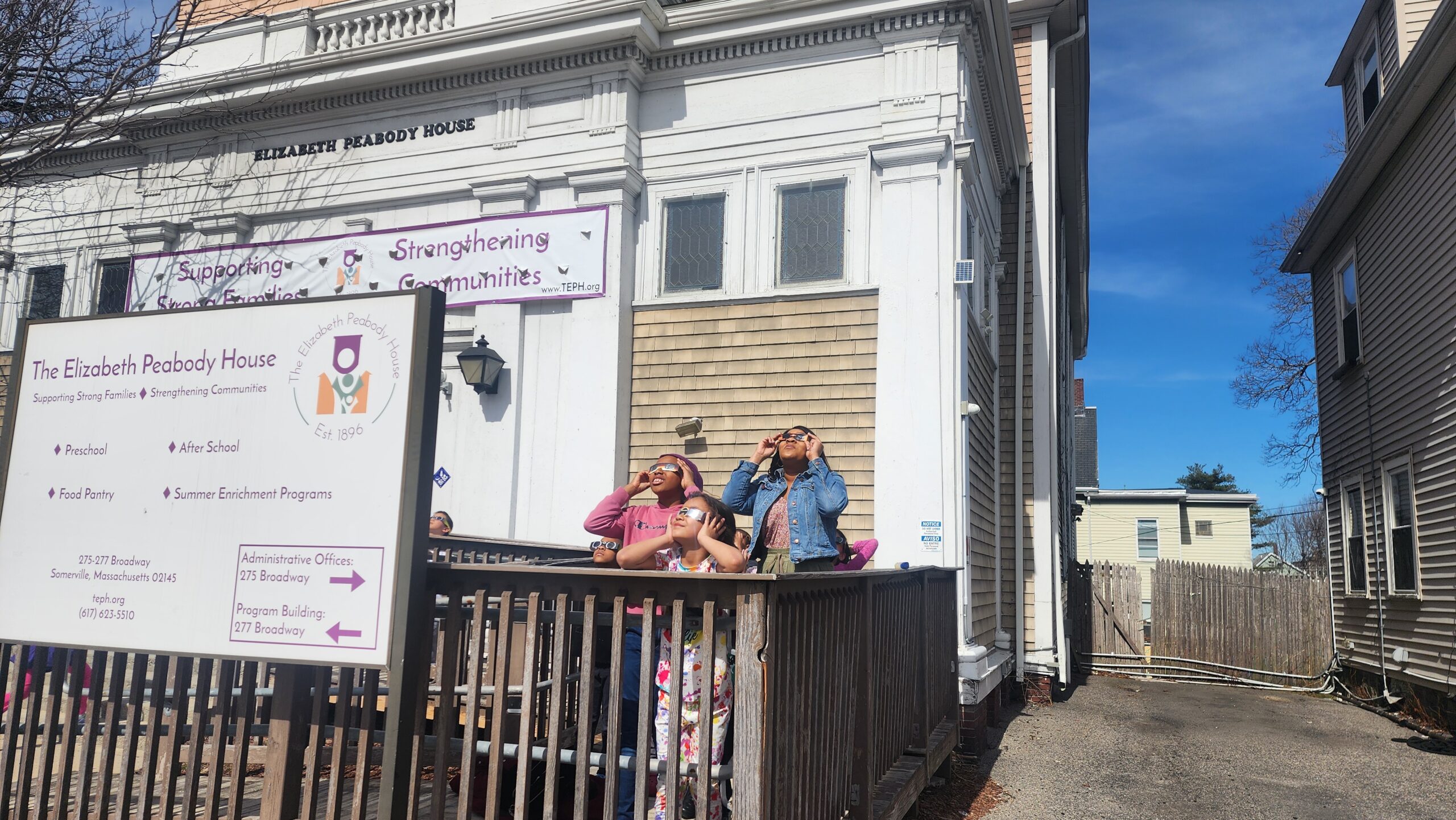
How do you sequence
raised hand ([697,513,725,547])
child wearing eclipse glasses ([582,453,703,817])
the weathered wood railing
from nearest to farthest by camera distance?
the weathered wood railing, raised hand ([697,513,725,547]), child wearing eclipse glasses ([582,453,703,817])

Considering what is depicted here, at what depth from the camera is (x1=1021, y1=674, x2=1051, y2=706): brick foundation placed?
33.3ft

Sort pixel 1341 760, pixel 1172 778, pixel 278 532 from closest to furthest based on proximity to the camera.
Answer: pixel 278 532, pixel 1172 778, pixel 1341 760

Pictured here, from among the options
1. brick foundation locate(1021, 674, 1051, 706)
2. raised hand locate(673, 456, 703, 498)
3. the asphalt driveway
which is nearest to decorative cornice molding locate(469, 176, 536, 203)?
raised hand locate(673, 456, 703, 498)

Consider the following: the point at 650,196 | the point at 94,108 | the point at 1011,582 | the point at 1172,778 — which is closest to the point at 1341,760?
the point at 1172,778

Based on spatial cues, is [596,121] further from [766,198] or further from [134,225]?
[134,225]

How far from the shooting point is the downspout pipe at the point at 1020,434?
33.1 feet

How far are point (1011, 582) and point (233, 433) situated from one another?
27.5 feet

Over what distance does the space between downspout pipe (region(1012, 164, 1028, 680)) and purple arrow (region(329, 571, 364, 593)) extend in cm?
815

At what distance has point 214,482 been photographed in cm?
350

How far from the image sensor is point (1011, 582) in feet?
33.7

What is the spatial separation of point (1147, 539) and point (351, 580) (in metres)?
29.0

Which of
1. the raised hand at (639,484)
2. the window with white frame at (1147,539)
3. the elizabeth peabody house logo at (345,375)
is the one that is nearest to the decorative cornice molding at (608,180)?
the raised hand at (639,484)

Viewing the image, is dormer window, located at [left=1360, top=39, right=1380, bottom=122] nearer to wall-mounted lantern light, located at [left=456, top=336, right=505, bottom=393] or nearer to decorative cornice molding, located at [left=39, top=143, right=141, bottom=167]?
wall-mounted lantern light, located at [left=456, top=336, right=505, bottom=393]

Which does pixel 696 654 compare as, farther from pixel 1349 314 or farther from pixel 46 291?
pixel 1349 314
